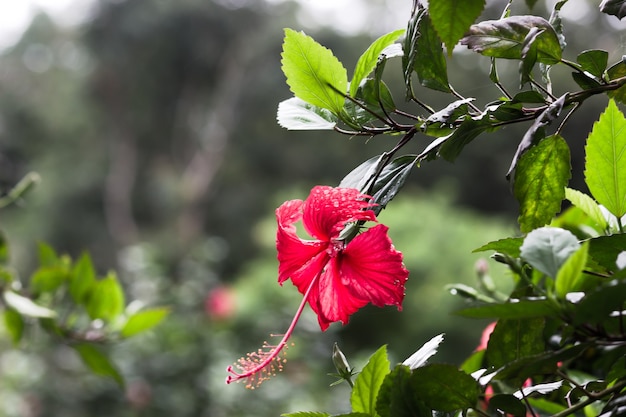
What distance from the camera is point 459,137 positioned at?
266 millimetres

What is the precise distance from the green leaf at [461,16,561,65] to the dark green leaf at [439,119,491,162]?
0.10 feet

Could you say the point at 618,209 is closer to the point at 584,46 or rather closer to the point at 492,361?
the point at 492,361

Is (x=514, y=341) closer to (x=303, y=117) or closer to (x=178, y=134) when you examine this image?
(x=303, y=117)

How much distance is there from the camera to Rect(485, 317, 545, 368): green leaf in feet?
0.91

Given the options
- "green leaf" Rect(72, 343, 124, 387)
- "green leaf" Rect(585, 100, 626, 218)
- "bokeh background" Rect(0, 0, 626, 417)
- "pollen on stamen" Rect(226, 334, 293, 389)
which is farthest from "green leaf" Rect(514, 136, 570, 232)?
"bokeh background" Rect(0, 0, 626, 417)

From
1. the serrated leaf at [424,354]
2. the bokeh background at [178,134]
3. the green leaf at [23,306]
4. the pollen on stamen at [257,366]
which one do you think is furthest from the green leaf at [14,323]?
the bokeh background at [178,134]

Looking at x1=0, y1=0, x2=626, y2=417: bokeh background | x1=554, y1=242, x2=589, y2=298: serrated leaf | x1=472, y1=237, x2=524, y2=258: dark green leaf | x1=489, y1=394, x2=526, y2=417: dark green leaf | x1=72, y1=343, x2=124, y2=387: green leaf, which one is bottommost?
x1=489, y1=394, x2=526, y2=417: dark green leaf

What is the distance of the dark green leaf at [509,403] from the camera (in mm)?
250

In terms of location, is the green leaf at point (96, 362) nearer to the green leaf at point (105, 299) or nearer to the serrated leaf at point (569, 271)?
the green leaf at point (105, 299)

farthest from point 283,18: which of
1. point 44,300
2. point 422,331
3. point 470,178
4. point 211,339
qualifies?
point 44,300

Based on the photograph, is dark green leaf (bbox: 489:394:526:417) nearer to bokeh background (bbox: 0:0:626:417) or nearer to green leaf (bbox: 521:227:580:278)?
green leaf (bbox: 521:227:580:278)

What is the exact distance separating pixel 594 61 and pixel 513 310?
0.46 feet

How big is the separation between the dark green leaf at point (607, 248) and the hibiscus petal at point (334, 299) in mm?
106

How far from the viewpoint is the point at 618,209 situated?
0.28 m
